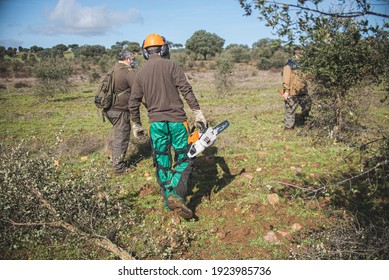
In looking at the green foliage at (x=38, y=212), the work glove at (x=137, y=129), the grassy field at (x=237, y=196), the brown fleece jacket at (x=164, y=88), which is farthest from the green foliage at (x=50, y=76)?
the brown fleece jacket at (x=164, y=88)

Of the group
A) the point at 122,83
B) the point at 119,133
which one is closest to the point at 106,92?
the point at 122,83

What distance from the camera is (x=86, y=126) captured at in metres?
11.1

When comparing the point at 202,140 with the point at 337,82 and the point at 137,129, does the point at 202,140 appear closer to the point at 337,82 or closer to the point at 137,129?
the point at 137,129

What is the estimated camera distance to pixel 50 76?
20.9 m

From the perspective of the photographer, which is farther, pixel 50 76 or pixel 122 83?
pixel 50 76

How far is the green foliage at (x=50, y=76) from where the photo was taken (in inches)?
769

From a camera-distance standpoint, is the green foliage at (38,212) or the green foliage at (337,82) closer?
the green foliage at (38,212)

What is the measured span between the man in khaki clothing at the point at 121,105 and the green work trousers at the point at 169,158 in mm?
1655

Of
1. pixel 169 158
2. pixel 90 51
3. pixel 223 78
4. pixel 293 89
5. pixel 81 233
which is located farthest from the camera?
pixel 90 51

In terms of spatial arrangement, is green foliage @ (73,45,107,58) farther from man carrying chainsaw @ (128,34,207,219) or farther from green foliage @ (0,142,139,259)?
green foliage @ (0,142,139,259)

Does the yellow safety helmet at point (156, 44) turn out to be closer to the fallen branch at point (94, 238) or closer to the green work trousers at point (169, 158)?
the green work trousers at point (169, 158)

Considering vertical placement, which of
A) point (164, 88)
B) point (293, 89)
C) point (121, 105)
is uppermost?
point (164, 88)

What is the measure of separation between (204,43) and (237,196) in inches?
2533

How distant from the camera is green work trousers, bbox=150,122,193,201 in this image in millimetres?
4254
